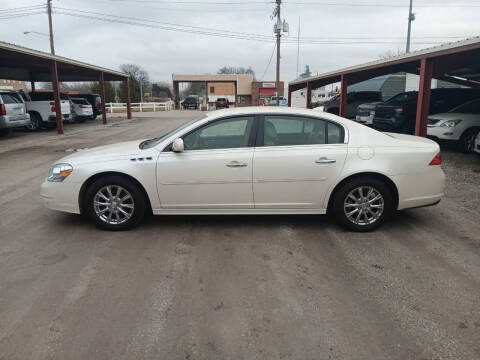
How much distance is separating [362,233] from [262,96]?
187 feet

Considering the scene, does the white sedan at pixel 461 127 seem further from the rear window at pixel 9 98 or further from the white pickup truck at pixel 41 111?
the white pickup truck at pixel 41 111

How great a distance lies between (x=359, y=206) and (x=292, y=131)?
1.26 m

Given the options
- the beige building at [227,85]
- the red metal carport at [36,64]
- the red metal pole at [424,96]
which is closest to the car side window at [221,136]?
the red metal pole at [424,96]

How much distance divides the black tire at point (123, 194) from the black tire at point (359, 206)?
7.99 ft

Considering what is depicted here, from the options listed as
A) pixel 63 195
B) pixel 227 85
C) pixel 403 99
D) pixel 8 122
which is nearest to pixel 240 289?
pixel 63 195

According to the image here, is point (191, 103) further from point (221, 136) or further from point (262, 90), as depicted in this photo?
point (221, 136)

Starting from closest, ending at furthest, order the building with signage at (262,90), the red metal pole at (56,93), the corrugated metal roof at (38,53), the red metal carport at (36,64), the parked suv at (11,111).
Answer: the corrugated metal roof at (38,53), the red metal carport at (36,64), the parked suv at (11,111), the red metal pole at (56,93), the building with signage at (262,90)

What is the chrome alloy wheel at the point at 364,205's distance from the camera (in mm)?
5020

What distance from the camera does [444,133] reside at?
1170 centimetres

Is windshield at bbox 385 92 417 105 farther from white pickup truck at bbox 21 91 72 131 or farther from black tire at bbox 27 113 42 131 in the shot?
black tire at bbox 27 113 42 131

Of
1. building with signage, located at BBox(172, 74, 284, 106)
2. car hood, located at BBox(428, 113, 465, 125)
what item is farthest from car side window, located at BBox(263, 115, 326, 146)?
building with signage, located at BBox(172, 74, 284, 106)

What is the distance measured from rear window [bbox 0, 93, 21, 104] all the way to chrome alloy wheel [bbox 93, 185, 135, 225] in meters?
13.4

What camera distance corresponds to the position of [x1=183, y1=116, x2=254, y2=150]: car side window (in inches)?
199

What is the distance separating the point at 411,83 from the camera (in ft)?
96.6
